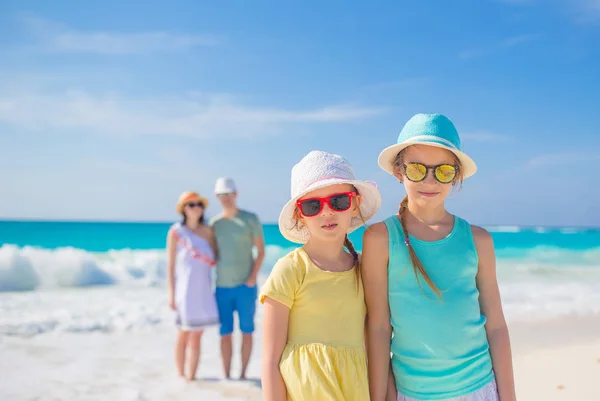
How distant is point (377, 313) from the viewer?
233 centimetres

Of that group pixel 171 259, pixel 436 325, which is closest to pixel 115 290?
pixel 171 259

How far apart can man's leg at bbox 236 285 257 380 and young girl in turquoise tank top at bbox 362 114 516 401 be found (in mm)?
4015

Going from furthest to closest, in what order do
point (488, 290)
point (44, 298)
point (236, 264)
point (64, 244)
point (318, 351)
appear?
point (64, 244) < point (44, 298) < point (236, 264) < point (488, 290) < point (318, 351)

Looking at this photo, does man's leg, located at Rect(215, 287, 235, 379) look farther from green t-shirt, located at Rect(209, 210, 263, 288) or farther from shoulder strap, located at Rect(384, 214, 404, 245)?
shoulder strap, located at Rect(384, 214, 404, 245)

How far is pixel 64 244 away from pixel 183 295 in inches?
1297

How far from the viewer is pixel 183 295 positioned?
6.05 metres

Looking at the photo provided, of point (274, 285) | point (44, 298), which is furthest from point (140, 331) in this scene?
point (274, 285)

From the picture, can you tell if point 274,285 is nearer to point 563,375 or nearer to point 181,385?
point 181,385

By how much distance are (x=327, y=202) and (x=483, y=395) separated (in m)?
1.03

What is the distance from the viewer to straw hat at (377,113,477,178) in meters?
2.34

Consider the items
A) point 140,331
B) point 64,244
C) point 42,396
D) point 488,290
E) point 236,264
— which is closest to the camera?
point 488,290

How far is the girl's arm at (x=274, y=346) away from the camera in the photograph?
2.19m

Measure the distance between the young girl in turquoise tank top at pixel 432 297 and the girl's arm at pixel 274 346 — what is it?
374 mm

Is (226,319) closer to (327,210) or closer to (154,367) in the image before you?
(154,367)
